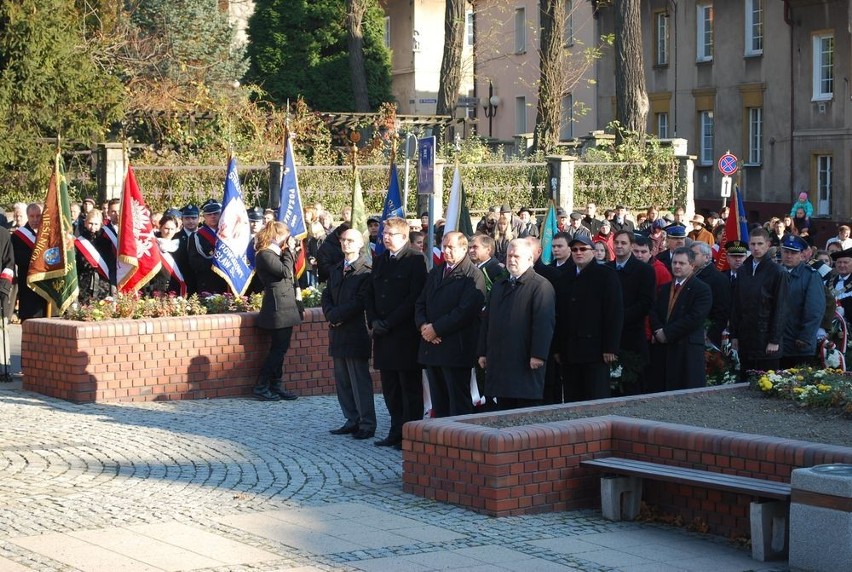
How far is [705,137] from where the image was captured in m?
48.5

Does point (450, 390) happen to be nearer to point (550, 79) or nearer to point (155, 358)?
point (155, 358)

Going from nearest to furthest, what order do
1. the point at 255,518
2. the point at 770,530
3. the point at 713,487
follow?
the point at 770,530, the point at 713,487, the point at 255,518

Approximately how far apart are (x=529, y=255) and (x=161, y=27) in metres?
36.7

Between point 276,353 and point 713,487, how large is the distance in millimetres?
7174

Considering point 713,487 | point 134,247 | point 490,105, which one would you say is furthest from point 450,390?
point 490,105

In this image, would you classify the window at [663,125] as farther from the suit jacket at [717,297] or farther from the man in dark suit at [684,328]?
the man in dark suit at [684,328]

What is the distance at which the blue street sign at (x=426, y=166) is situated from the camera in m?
13.7

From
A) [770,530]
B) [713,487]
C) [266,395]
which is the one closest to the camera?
[770,530]

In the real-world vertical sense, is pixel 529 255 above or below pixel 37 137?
below

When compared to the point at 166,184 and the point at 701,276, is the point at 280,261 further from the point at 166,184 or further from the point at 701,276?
the point at 166,184

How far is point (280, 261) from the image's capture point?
14.8 meters

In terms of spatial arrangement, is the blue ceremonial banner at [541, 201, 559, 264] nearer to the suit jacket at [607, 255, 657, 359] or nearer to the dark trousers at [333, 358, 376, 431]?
the suit jacket at [607, 255, 657, 359]

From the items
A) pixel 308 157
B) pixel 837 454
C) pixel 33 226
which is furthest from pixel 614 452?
pixel 308 157

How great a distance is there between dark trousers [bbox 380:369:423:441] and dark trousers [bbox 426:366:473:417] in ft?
1.46
